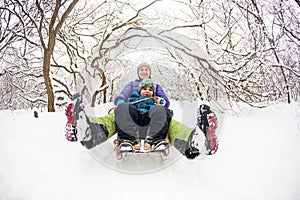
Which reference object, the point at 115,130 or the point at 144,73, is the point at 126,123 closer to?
the point at 115,130

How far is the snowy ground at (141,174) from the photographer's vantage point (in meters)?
1.17

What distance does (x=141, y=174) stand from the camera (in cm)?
139

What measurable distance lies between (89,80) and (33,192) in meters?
2.83

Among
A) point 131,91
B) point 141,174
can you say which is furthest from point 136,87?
point 141,174

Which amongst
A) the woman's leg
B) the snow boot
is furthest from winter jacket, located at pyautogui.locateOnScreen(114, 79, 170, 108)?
the snow boot

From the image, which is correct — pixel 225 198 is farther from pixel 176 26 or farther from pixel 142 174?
pixel 176 26

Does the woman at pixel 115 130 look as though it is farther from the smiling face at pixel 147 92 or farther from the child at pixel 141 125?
the smiling face at pixel 147 92

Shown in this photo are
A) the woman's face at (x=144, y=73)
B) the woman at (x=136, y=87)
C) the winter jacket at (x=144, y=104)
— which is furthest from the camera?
the woman's face at (x=144, y=73)

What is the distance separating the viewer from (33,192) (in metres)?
1.11

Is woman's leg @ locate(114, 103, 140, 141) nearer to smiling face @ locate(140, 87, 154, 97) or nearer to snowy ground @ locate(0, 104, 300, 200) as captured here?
snowy ground @ locate(0, 104, 300, 200)

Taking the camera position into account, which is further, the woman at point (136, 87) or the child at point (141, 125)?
the woman at point (136, 87)

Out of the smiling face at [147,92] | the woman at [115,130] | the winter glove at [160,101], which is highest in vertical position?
the smiling face at [147,92]

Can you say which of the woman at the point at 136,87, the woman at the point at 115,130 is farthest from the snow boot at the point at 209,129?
the woman at the point at 136,87

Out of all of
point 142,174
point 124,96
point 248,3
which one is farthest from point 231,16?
point 142,174
